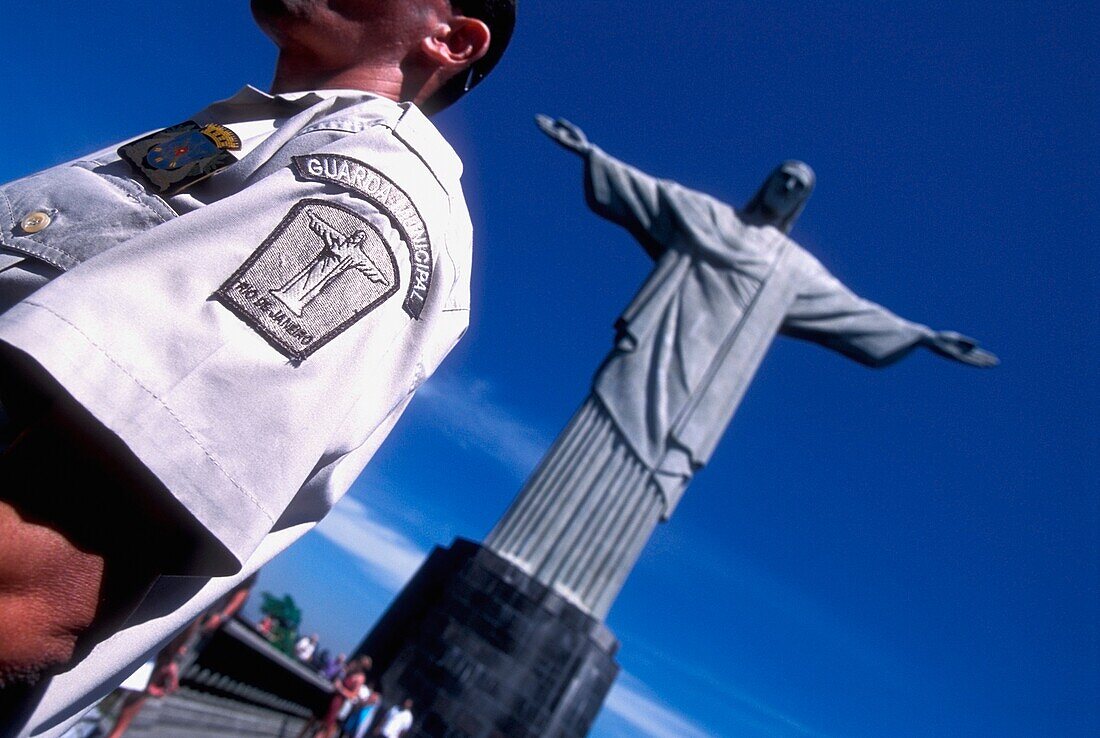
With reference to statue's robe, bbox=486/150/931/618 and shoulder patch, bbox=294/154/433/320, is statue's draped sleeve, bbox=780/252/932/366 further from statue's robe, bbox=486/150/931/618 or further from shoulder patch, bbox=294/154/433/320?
shoulder patch, bbox=294/154/433/320

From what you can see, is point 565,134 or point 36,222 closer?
point 36,222

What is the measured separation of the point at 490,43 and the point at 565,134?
808cm

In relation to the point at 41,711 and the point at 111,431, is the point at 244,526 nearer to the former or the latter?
the point at 111,431

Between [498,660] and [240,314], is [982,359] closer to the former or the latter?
[498,660]

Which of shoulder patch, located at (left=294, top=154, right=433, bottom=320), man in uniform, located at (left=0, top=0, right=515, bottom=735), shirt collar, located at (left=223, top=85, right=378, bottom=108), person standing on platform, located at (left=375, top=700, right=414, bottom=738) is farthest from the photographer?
person standing on platform, located at (left=375, top=700, right=414, bottom=738)

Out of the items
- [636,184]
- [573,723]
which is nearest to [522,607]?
[573,723]

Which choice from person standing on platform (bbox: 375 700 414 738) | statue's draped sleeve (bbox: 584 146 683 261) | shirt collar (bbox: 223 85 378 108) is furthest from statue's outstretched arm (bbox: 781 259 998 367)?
shirt collar (bbox: 223 85 378 108)

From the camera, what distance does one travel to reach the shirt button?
682 millimetres

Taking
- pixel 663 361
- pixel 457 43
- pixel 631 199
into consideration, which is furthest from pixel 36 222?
pixel 631 199

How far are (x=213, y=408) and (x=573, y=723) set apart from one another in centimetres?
721

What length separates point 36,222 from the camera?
2.26 feet

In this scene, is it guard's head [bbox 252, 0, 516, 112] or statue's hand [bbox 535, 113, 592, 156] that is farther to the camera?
statue's hand [bbox 535, 113, 592, 156]

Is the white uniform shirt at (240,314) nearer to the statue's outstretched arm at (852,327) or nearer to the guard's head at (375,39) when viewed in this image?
the guard's head at (375,39)

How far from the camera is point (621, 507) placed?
25.1 ft
